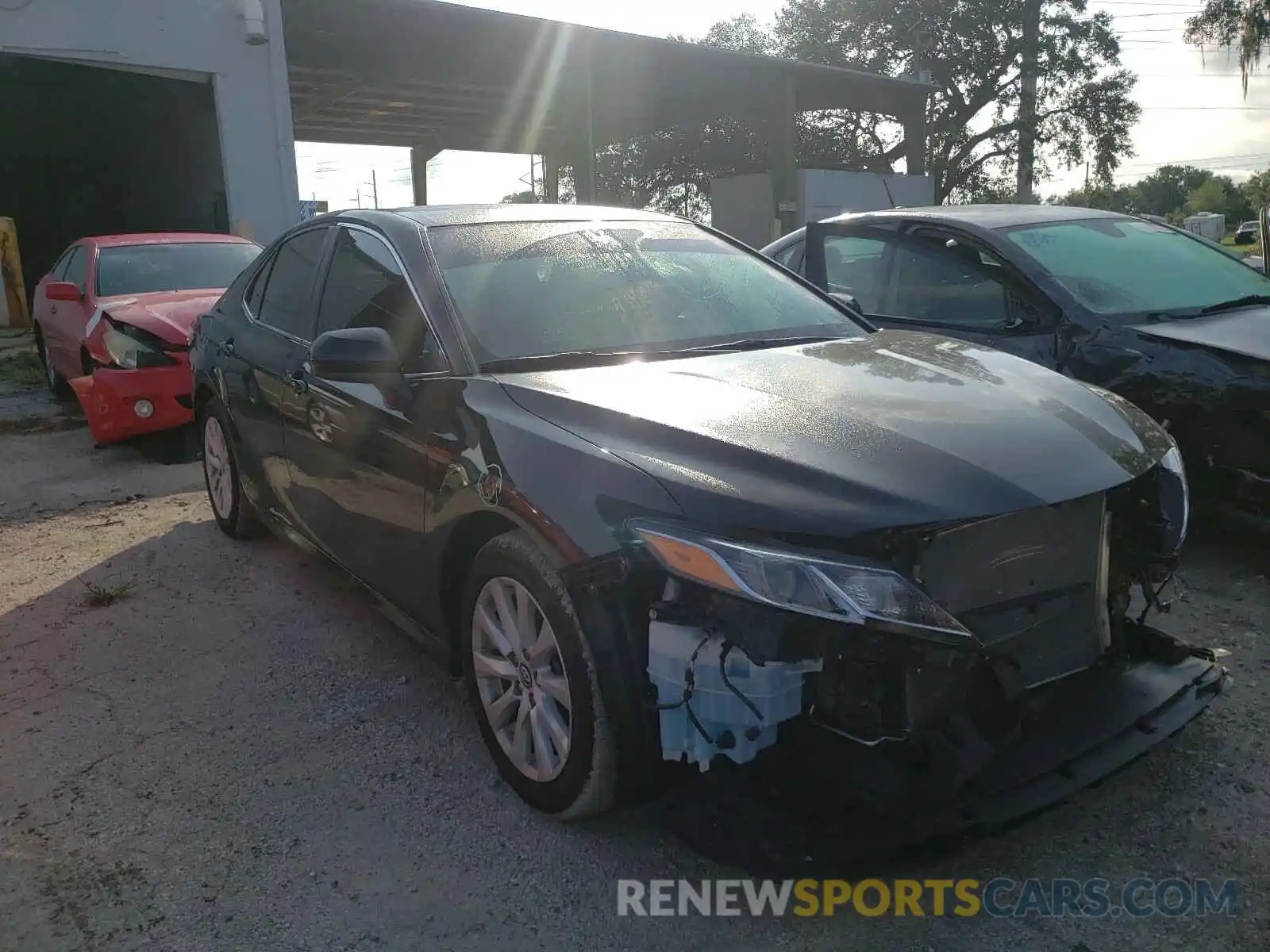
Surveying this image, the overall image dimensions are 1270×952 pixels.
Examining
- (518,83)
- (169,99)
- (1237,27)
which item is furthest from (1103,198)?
(169,99)

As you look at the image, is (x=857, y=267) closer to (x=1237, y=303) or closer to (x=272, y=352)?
(x=1237, y=303)

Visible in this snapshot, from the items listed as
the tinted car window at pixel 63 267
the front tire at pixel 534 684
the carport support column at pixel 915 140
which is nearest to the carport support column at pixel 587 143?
the carport support column at pixel 915 140

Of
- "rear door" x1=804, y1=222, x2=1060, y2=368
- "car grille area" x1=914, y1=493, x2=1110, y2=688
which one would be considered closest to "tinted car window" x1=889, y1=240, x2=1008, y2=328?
"rear door" x1=804, y1=222, x2=1060, y2=368

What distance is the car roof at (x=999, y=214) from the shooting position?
16.0ft

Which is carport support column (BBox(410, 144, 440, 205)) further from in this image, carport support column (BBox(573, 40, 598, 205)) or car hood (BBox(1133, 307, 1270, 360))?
car hood (BBox(1133, 307, 1270, 360))

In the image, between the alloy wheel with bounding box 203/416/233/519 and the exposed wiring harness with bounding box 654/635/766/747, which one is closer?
the exposed wiring harness with bounding box 654/635/766/747

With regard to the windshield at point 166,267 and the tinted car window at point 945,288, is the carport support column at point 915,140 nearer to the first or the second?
the windshield at point 166,267

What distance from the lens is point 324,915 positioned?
223 cm

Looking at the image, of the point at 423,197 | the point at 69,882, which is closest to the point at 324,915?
the point at 69,882

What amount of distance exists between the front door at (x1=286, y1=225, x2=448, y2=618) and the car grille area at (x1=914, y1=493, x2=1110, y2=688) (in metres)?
1.45

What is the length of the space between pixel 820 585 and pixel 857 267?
3785 mm

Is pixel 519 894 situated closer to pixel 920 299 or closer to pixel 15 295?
pixel 920 299

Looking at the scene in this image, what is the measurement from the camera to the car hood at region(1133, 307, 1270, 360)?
12.5 ft

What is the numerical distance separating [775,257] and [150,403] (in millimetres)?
4010
